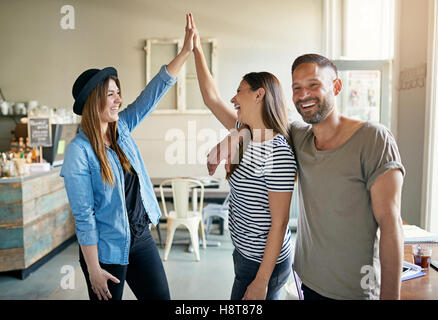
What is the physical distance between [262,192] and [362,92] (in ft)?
13.8

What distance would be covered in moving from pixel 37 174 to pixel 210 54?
3082 mm

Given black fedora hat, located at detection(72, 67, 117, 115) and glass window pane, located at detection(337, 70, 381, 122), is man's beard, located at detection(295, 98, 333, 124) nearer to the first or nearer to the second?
black fedora hat, located at detection(72, 67, 117, 115)

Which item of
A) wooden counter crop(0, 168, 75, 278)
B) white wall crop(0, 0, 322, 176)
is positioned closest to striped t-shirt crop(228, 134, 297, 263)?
wooden counter crop(0, 168, 75, 278)

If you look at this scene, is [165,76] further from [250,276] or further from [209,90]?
[250,276]

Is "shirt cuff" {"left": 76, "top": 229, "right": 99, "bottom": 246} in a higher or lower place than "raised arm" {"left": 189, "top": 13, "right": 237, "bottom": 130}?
lower

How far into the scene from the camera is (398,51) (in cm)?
311

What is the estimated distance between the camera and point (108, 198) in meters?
1.43

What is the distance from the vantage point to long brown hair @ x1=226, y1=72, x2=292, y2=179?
1250mm

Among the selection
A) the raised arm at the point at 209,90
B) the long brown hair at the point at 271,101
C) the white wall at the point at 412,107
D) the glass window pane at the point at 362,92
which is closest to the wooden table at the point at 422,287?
the long brown hair at the point at 271,101

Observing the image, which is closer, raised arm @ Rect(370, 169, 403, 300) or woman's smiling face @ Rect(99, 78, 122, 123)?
raised arm @ Rect(370, 169, 403, 300)

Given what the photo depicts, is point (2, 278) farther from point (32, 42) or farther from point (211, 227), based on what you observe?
point (32, 42)

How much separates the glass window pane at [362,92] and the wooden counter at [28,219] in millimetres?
3820

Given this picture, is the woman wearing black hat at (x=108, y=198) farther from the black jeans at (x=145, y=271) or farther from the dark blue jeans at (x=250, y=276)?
the dark blue jeans at (x=250, y=276)

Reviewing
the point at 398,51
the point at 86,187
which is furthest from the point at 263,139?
the point at 398,51
